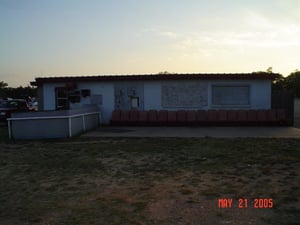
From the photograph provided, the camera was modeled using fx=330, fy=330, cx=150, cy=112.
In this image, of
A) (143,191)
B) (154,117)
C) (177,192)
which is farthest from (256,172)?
(154,117)

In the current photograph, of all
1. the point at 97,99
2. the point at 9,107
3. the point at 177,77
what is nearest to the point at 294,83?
the point at 177,77

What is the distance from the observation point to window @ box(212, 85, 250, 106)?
60.7 ft

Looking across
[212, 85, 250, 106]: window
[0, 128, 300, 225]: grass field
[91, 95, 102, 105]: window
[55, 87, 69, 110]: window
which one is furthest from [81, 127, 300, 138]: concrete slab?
[55, 87, 69, 110]: window

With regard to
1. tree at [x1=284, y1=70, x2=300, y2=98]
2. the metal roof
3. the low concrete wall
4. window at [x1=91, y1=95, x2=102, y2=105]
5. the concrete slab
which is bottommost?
the concrete slab

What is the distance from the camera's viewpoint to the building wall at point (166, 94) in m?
18.4

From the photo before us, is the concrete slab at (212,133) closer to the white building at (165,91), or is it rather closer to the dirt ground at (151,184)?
the dirt ground at (151,184)

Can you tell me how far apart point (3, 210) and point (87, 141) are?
7.46 m

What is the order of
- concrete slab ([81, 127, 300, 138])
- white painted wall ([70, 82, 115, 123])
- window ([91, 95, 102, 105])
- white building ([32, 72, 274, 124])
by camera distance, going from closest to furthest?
concrete slab ([81, 127, 300, 138])
white building ([32, 72, 274, 124])
white painted wall ([70, 82, 115, 123])
window ([91, 95, 102, 105])

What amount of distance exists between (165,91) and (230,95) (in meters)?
3.67

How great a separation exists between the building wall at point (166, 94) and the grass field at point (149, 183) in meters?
8.02

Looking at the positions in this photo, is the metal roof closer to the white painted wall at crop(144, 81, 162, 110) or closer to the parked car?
the white painted wall at crop(144, 81, 162, 110)

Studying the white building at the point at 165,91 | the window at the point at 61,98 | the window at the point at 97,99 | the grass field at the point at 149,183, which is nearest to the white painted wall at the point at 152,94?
the white building at the point at 165,91

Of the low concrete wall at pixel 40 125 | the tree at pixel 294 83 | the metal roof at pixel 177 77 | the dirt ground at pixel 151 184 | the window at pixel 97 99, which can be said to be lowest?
the dirt ground at pixel 151 184

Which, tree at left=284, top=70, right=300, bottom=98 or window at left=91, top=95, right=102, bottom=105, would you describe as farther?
tree at left=284, top=70, right=300, bottom=98
